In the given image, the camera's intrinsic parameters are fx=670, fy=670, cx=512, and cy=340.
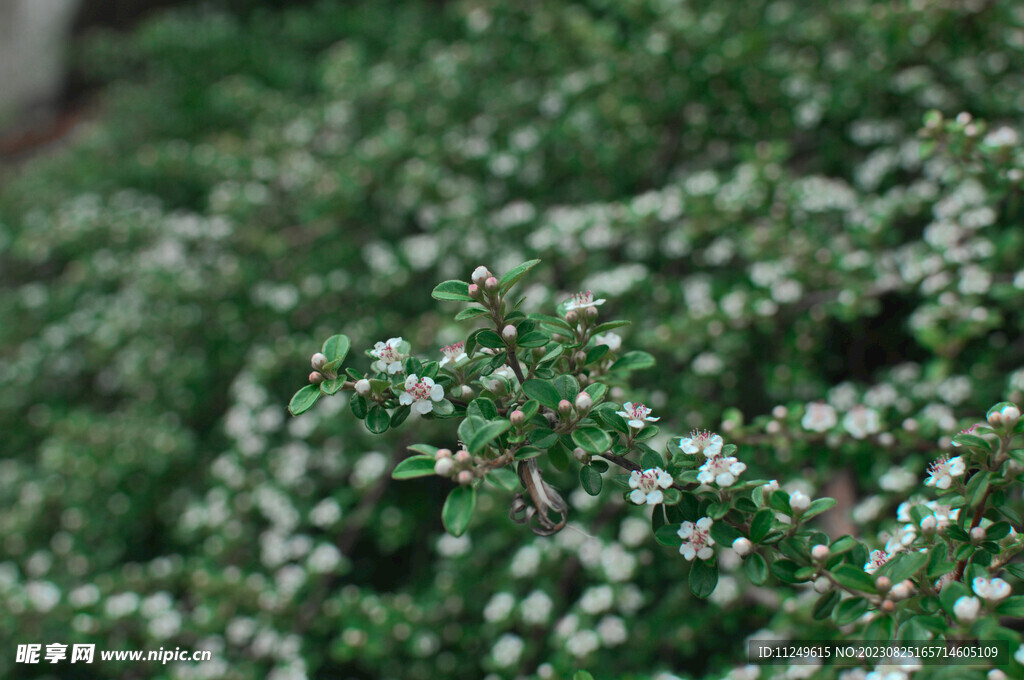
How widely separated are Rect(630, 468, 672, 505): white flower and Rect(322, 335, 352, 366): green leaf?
17.9 inches

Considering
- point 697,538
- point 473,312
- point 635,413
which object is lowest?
point 697,538

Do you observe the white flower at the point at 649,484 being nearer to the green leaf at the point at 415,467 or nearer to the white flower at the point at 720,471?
the white flower at the point at 720,471

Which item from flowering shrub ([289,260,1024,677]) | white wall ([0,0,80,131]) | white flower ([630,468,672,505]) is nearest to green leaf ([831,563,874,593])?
flowering shrub ([289,260,1024,677])

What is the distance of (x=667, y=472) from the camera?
0.96 meters

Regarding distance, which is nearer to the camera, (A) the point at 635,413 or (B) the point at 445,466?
(B) the point at 445,466

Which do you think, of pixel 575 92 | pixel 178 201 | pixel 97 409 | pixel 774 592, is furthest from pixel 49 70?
pixel 774 592

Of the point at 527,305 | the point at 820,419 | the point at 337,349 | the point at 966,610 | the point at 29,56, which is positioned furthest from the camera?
the point at 29,56

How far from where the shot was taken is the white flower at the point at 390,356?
0.97 m

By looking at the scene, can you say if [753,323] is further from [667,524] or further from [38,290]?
[38,290]

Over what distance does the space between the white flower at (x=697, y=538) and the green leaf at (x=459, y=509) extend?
31 centimetres

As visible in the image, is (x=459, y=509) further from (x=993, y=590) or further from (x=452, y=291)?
(x=993, y=590)

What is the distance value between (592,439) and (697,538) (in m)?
0.20

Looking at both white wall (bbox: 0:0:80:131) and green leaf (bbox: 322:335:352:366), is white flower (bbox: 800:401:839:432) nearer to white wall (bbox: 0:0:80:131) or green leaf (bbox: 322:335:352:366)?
green leaf (bbox: 322:335:352:366)

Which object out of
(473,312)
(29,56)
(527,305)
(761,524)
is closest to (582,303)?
(473,312)
